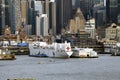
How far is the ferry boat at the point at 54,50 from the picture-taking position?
477ft

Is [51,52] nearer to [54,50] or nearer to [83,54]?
[54,50]

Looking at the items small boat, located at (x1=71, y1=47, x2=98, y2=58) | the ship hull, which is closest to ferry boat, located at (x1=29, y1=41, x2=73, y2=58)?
the ship hull

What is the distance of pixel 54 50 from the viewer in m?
151

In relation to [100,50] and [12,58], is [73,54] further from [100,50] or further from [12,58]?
[100,50]

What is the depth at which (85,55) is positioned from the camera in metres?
150

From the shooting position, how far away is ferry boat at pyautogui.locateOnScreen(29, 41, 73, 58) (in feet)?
477

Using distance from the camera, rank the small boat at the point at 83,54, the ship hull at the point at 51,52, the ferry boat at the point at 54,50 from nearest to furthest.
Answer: the ferry boat at the point at 54,50, the ship hull at the point at 51,52, the small boat at the point at 83,54

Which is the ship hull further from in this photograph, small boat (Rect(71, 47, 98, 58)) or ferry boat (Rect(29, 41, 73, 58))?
small boat (Rect(71, 47, 98, 58))

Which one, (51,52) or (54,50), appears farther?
(51,52)

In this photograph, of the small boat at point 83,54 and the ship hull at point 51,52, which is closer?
the ship hull at point 51,52

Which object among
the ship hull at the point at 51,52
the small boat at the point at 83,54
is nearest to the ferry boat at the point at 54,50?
the ship hull at the point at 51,52

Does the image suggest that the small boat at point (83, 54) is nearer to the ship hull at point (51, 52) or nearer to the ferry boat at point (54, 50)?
the ferry boat at point (54, 50)

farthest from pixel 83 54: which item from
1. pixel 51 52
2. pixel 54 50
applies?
pixel 51 52

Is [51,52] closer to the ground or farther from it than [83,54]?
farther from it
